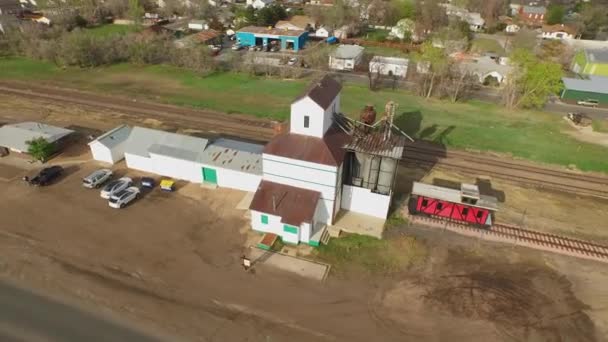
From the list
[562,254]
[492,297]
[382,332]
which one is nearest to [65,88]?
[382,332]

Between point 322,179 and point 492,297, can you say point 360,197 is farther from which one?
point 492,297

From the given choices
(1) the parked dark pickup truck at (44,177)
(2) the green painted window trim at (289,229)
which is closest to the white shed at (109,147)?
(1) the parked dark pickup truck at (44,177)

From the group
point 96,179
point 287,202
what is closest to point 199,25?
point 96,179

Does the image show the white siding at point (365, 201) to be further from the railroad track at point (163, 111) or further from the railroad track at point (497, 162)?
the railroad track at point (163, 111)

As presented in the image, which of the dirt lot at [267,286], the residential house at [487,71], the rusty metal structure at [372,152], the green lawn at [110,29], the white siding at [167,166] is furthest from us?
the green lawn at [110,29]

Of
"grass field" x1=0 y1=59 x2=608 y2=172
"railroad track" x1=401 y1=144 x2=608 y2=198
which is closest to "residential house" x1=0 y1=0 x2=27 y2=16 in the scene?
"grass field" x1=0 y1=59 x2=608 y2=172
